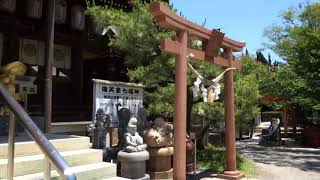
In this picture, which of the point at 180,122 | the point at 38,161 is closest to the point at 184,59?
the point at 180,122

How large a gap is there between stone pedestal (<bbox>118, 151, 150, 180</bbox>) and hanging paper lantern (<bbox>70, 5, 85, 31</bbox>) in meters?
7.12

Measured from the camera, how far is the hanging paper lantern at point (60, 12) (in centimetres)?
1370

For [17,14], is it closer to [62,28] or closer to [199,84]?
[62,28]

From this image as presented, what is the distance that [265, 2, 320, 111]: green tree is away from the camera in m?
18.8

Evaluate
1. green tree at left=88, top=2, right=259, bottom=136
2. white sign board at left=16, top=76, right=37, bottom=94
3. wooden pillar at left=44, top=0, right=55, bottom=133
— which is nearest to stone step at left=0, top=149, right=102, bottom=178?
wooden pillar at left=44, top=0, right=55, bottom=133

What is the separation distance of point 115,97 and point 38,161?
145 inches

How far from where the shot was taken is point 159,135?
964 cm

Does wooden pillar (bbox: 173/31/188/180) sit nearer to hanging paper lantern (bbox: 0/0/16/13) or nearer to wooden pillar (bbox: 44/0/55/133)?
wooden pillar (bbox: 44/0/55/133)

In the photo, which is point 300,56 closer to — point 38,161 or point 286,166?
point 286,166

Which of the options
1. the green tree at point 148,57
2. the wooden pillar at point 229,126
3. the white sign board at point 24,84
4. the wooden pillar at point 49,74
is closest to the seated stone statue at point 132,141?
the wooden pillar at point 49,74

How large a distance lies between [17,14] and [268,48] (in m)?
15.0

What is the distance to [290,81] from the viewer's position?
21.1 m

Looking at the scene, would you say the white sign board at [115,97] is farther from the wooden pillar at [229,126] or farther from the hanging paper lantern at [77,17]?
the hanging paper lantern at [77,17]

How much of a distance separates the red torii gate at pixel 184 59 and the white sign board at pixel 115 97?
1.81 m
